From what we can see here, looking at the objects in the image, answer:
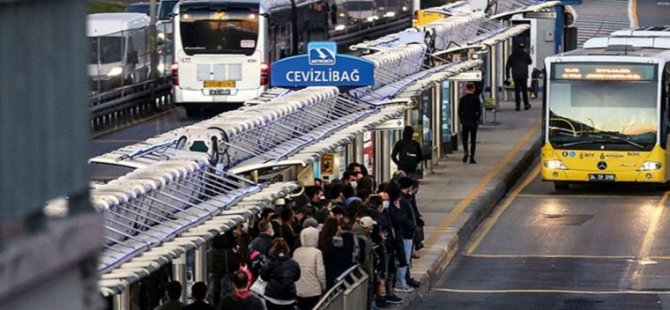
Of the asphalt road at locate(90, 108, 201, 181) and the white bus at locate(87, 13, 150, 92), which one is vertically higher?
the white bus at locate(87, 13, 150, 92)

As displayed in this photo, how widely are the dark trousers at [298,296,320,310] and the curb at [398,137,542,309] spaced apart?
12.9 feet

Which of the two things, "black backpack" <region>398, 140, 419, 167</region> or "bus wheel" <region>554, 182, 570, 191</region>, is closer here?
"black backpack" <region>398, 140, 419, 167</region>

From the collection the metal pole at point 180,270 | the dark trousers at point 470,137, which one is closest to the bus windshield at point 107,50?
the dark trousers at point 470,137

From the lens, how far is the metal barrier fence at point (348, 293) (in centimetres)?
1446

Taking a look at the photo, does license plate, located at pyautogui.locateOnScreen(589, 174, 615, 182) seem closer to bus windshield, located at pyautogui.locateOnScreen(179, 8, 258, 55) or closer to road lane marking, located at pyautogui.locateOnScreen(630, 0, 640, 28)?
bus windshield, located at pyautogui.locateOnScreen(179, 8, 258, 55)

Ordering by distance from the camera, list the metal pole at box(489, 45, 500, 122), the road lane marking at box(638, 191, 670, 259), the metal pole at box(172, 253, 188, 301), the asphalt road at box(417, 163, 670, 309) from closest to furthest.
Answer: the metal pole at box(172, 253, 188, 301), the asphalt road at box(417, 163, 670, 309), the road lane marking at box(638, 191, 670, 259), the metal pole at box(489, 45, 500, 122)

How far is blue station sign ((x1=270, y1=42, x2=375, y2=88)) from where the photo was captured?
80.7 feet

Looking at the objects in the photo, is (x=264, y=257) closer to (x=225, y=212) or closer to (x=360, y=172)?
(x=225, y=212)

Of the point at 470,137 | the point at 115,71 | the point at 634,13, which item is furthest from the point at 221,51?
the point at 634,13

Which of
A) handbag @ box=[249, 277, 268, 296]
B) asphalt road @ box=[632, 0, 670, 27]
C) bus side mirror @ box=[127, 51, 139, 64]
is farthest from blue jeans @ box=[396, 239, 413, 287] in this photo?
asphalt road @ box=[632, 0, 670, 27]

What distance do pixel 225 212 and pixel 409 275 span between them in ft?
26.0

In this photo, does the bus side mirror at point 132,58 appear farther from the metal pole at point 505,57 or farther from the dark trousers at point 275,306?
the dark trousers at point 275,306

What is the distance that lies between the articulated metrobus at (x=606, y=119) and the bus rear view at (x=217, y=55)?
12.0 m

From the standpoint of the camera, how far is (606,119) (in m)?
31.3
